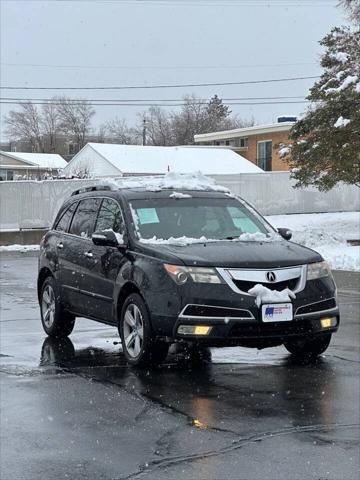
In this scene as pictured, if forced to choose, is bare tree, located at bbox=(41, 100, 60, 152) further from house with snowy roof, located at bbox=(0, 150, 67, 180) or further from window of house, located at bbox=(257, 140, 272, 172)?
window of house, located at bbox=(257, 140, 272, 172)

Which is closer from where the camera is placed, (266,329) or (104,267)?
(266,329)

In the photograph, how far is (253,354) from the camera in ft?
25.9

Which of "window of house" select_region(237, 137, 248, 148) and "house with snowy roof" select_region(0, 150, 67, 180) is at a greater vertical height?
"window of house" select_region(237, 137, 248, 148)

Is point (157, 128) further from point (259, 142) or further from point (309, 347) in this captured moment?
point (309, 347)

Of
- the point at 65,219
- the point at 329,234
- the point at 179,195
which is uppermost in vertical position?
the point at 179,195

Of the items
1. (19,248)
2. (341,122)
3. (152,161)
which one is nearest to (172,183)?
(341,122)

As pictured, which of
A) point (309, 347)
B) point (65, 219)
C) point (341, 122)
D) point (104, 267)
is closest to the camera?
point (309, 347)

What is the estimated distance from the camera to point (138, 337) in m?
7.02

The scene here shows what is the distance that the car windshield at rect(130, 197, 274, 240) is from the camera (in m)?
7.50

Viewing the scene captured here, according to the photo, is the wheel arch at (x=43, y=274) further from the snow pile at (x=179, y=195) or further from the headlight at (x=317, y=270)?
the headlight at (x=317, y=270)

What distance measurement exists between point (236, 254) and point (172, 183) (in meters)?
1.76

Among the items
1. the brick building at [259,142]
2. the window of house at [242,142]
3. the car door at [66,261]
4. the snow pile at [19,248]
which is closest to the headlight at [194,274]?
the car door at [66,261]

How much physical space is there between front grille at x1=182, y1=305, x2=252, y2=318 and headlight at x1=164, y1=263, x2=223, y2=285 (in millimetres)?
241

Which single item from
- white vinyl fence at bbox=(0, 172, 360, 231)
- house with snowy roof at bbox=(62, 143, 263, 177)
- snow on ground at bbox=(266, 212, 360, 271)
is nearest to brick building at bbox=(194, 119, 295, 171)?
house with snowy roof at bbox=(62, 143, 263, 177)
